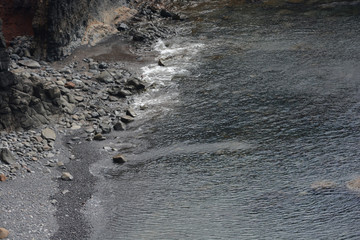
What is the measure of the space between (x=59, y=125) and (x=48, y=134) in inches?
49.5

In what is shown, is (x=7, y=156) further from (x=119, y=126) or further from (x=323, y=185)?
(x=323, y=185)

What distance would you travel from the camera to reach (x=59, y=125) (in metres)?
22.9

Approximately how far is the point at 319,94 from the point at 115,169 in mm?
11397

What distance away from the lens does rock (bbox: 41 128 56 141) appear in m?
21.5

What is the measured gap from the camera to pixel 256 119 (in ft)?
74.2

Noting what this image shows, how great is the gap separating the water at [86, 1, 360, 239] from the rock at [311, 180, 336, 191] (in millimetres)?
188

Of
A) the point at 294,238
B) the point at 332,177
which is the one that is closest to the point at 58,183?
the point at 294,238

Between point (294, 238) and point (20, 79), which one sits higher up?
point (20, 79)

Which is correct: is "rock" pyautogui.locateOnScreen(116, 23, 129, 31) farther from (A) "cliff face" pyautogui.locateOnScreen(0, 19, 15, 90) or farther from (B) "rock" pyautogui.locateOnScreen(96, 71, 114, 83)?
(A) "cliff face" pyautogui.locateOnScreen(0, 19, 15, 90)

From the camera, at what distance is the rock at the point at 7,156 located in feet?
62.4

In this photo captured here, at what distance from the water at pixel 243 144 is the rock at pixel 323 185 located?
0.62 feet

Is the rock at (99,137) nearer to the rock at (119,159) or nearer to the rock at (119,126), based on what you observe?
the rock at (119,126)

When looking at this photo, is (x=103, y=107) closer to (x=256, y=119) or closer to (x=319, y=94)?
(x=256, y=119)

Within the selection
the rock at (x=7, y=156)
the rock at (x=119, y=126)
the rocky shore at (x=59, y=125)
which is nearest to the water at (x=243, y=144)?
the rock at (x=119, y=126)
